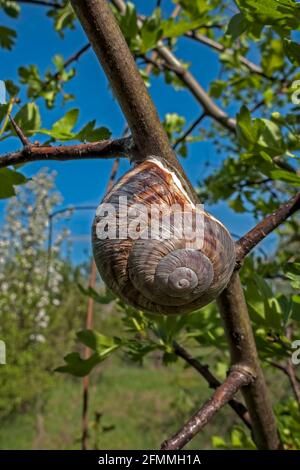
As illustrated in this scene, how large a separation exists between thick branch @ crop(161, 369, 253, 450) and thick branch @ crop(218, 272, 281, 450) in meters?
0.03

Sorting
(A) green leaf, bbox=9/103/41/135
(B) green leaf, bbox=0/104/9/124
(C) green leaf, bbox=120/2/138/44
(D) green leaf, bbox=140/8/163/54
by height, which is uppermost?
(D) green leaf, bbox=140/8/163/54

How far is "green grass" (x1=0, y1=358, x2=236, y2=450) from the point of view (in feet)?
23.0

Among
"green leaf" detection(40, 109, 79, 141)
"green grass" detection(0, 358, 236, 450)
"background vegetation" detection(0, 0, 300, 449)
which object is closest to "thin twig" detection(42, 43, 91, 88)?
"background vegetation" detection(0, 0, 300, 449)

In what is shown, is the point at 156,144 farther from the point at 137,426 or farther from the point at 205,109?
the point at 137,426

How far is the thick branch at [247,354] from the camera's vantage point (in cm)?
78

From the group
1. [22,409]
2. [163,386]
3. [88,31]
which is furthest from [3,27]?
[163,386]

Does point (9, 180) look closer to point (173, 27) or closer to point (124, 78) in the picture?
point (124, 78)

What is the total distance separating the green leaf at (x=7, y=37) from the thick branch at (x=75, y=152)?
1.40 m

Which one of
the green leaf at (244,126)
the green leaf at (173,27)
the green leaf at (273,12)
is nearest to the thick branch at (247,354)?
the green leaf at (244,126)

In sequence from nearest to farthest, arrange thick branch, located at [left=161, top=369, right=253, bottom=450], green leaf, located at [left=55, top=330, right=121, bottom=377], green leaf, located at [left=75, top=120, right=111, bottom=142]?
thick branch, located at [left=161, top=369, right=253, bottom=450]
green leaf, located at [left=75, top=120, right=111, bottom=142]
green leaf, located at [left=55, top=330, right=121, bottom=377]

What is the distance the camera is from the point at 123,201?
29.1 inches

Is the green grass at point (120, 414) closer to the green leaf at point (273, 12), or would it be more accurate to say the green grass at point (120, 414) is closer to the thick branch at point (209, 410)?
the thick branch at point (209, 410)

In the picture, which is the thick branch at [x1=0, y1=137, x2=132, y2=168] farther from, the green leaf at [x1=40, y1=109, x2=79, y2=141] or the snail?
the green leaf at [x1=40, y1=109, x2=79, y2=141]

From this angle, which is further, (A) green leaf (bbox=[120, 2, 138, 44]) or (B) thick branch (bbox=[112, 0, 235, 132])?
(B) thick branch (bbox=[112, 0, 235, 132])
